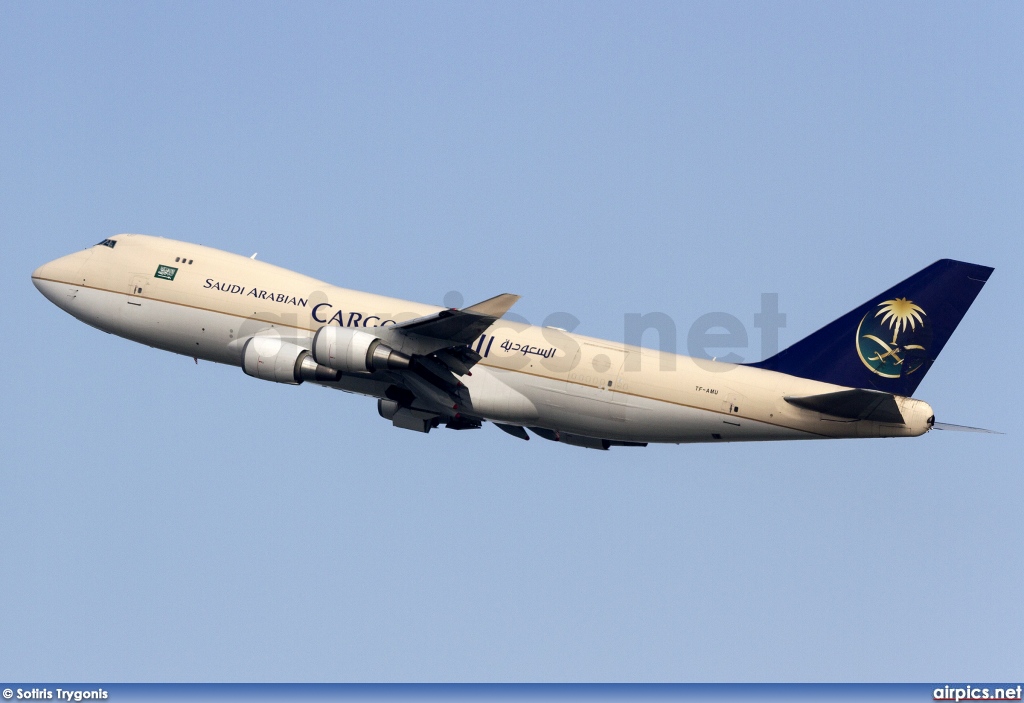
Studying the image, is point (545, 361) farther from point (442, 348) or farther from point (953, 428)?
point (953, 428)

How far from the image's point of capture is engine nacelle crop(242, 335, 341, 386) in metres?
40.2

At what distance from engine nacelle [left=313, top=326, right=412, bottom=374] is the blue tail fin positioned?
12.9 m

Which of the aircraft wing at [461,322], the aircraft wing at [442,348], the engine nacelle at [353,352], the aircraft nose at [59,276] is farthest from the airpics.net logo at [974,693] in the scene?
the aircraft nose at [59,276]

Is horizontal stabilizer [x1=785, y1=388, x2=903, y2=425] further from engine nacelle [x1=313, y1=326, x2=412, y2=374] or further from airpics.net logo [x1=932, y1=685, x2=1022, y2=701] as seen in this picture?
engine nacelle [x1=313, y1=326, x2=412, y2=374]

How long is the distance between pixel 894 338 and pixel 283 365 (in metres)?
20.1

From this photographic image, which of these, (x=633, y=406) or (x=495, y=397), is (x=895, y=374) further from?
(x=495, y=397)

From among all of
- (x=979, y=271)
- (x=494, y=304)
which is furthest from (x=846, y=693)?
(x=494, y=304)

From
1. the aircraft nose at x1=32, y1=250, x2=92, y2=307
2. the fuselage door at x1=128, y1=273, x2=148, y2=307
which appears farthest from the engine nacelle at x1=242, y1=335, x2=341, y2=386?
the aircraft nose at x1=32, y1=250, x2=92, y2=307

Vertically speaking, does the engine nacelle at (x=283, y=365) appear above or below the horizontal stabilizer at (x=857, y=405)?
above

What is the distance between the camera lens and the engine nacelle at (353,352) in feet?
128

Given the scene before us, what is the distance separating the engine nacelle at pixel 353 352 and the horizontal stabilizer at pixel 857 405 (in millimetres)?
13094

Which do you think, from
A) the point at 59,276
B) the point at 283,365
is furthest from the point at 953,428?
the point at 59,276

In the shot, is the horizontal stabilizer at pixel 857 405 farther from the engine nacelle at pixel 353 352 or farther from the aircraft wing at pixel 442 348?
the engine nacelle at pixel 353 352

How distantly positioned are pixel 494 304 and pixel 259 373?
904 centimetres
